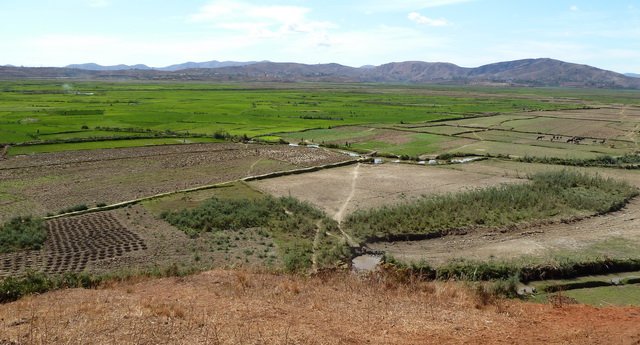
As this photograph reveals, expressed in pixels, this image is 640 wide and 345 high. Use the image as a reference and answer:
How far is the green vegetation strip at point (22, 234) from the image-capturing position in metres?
21.8

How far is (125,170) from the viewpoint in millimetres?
39375

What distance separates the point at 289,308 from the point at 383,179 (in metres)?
25.2

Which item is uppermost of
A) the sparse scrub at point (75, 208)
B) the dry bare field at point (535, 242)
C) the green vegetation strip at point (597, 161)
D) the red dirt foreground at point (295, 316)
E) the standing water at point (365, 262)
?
the red dirt foreground at point (295, 316)

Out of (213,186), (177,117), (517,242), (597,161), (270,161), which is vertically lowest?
(270,161)

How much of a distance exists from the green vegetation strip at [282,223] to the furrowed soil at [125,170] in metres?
6.93

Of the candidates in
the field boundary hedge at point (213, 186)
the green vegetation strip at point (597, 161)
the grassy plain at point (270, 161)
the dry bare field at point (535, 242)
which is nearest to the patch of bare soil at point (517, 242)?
the dry bare field at point (535, 242)

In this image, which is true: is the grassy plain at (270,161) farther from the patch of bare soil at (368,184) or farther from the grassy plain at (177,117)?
the grassy plain at (177,117)

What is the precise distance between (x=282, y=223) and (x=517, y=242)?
474 inches

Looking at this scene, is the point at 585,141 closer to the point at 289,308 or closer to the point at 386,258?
the point at 386,258

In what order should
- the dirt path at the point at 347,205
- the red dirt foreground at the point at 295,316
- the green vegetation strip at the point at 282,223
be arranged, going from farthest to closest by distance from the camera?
the dirt path at the point at 347,205, the green vegetation strip at the point at 282,223, the red dirt foreground at the point at 295,316

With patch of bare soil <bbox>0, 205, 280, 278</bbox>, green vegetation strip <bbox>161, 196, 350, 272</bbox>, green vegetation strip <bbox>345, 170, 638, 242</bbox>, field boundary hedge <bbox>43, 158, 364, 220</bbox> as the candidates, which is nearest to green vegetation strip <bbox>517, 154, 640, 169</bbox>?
green vegetation strip <bbox>345, 170, 638, 242</bbox>

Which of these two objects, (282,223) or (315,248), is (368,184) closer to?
(282,223)

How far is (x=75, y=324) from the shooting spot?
456 inches

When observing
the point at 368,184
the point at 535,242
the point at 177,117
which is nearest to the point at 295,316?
the point at 535,242
